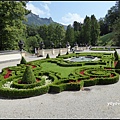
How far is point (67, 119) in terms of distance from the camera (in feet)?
22.9

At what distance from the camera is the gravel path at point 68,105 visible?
7.42 metres

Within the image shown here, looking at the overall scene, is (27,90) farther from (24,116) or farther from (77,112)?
(77,112)

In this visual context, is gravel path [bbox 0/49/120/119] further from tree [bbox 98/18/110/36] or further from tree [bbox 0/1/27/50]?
tree [bbox 98/18/110/36]

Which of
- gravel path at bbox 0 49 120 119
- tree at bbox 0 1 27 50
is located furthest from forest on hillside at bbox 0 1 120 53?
gravel path at bbox 0 49 120 119

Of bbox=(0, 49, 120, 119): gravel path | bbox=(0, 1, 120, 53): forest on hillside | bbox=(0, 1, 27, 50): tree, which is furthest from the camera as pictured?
bbox=(0, 1, 120, 53): forest on hillside

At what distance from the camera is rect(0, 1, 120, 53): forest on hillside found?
28.9 meters

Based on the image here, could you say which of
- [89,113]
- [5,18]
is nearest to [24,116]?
[89,113]

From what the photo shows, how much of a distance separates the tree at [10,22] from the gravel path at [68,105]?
68.1ft

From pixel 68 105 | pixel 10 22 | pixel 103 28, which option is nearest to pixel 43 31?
pixel 103 28

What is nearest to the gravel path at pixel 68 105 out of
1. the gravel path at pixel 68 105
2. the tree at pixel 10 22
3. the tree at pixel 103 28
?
the gravel path at pixel 68 105

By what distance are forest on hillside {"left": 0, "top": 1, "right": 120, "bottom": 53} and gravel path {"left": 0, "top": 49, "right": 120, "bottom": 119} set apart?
2076cm

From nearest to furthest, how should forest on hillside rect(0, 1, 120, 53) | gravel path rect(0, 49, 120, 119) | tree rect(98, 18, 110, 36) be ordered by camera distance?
gravel path rect(0, 49, 120, 119)
forest on hillside rect(0, 1, 120, 53)
tree rect(98, 18, 110, 36)

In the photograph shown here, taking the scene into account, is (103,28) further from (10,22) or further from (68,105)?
(68,105)

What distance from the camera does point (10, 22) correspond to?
2934 cm
